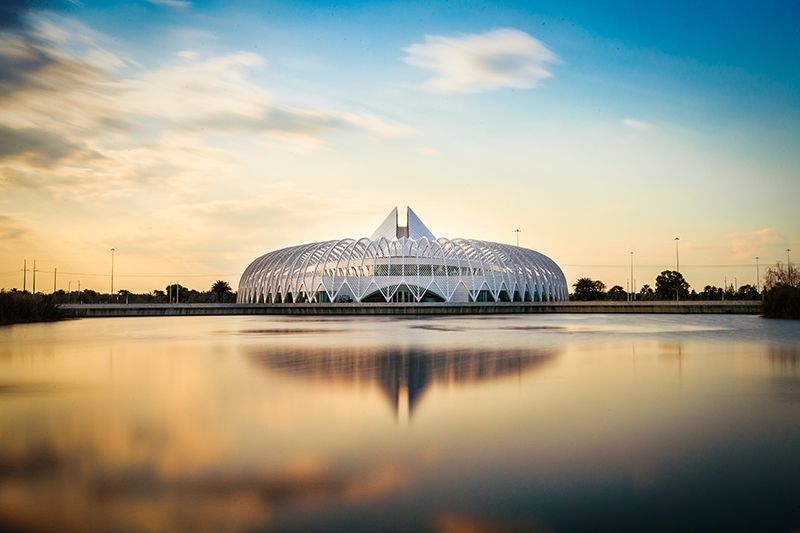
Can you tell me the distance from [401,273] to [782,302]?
44.4 meters

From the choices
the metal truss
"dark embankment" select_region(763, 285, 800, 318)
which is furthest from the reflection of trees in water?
the metal truss

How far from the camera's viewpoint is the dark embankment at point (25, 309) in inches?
1781

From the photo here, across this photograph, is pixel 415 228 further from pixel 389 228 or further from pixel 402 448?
pixel 402 448

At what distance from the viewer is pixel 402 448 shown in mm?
8555

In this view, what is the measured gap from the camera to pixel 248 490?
6773mm

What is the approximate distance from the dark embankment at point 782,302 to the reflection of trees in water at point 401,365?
38137 mm

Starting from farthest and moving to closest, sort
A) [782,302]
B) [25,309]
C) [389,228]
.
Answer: [389,228] → [782,302] → [25,309]

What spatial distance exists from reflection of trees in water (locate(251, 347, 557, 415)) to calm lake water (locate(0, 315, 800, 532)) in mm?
159

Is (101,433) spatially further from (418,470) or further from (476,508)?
(476,508)

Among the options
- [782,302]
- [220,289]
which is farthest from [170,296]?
[782,302]

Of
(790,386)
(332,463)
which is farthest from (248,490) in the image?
(790,386)

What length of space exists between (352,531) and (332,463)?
2209 millimetres

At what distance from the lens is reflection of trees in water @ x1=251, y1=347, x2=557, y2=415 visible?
48.7 feet

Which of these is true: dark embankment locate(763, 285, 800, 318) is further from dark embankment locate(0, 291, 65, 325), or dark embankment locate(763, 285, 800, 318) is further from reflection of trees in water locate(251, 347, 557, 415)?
dark embankment locate(0, 291, 65, 325)
